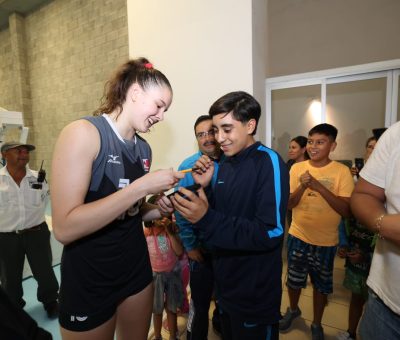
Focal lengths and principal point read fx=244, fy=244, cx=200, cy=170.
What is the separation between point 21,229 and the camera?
8.64ft

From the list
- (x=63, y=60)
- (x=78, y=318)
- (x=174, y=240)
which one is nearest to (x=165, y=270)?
(x=174, y=240)

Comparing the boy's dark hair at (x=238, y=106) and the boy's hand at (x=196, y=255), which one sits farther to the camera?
the boy's hand at (x=196, y=255)

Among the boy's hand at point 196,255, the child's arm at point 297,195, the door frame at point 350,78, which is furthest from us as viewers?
the door frame at point 350,78

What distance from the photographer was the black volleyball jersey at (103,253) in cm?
92

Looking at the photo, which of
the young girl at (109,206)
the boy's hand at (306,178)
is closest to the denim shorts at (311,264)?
the boy's hand at (306,178)

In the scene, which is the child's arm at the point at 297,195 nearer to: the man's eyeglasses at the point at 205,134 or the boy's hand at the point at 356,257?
the boy's hand at the point at 356,257

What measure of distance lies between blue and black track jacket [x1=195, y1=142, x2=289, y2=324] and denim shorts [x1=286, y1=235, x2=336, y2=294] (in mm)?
958

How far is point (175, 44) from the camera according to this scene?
247cm

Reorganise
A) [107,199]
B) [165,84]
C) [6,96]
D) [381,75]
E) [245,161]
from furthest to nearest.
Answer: [6,96] → [381,75] → [245,161] → [165,84] → [107,199]

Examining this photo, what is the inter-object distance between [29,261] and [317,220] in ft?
9.83

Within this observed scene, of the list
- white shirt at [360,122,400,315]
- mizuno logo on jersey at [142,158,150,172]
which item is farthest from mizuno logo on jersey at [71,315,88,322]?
white shirt at [360,122,400,315]

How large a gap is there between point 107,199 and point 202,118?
1.37m

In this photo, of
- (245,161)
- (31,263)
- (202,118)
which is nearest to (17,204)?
(31,263)

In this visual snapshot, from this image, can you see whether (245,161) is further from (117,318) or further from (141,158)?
(117,318)
